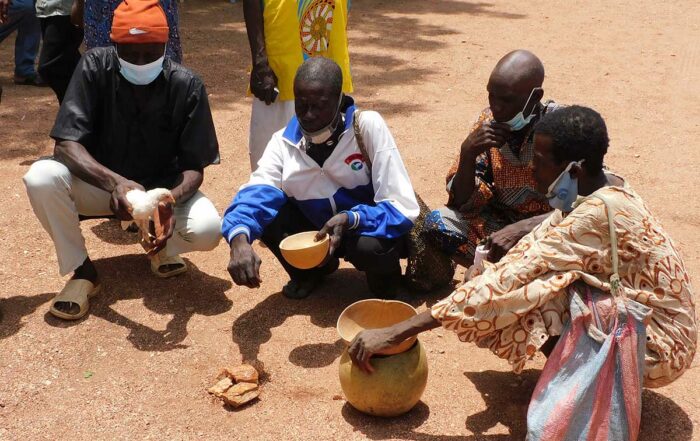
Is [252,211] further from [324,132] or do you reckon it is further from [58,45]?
[58,45]

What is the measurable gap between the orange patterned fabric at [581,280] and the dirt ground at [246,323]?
44cm

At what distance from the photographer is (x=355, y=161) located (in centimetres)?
414

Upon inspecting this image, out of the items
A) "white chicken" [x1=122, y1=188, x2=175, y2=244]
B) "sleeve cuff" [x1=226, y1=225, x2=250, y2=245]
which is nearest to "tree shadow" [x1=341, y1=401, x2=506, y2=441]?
"sleeve cuff" [x1=226, y1=225, x2=250, y2=245]

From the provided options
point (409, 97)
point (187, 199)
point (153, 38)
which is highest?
point (153, 38)

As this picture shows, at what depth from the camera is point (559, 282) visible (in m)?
3.00

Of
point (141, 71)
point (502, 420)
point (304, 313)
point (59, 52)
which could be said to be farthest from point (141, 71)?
point (59, 52)

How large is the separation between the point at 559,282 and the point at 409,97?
5290 millimetres

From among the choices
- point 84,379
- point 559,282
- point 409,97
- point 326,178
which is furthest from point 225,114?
point 559,282

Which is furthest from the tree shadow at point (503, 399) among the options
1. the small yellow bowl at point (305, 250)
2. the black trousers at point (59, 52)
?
the black trousers at point (59, 52)

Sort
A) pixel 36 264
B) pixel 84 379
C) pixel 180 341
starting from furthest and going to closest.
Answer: pixel 36 264 → pixel 180 341 → pixel 84 379

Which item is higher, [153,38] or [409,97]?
[153,38]

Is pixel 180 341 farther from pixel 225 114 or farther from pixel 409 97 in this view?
pixel 409 97

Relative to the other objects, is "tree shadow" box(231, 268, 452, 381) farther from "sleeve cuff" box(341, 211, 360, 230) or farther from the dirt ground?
"sleeve cuff" box(341, 211, 360, 230)

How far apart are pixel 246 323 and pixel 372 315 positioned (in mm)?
826
